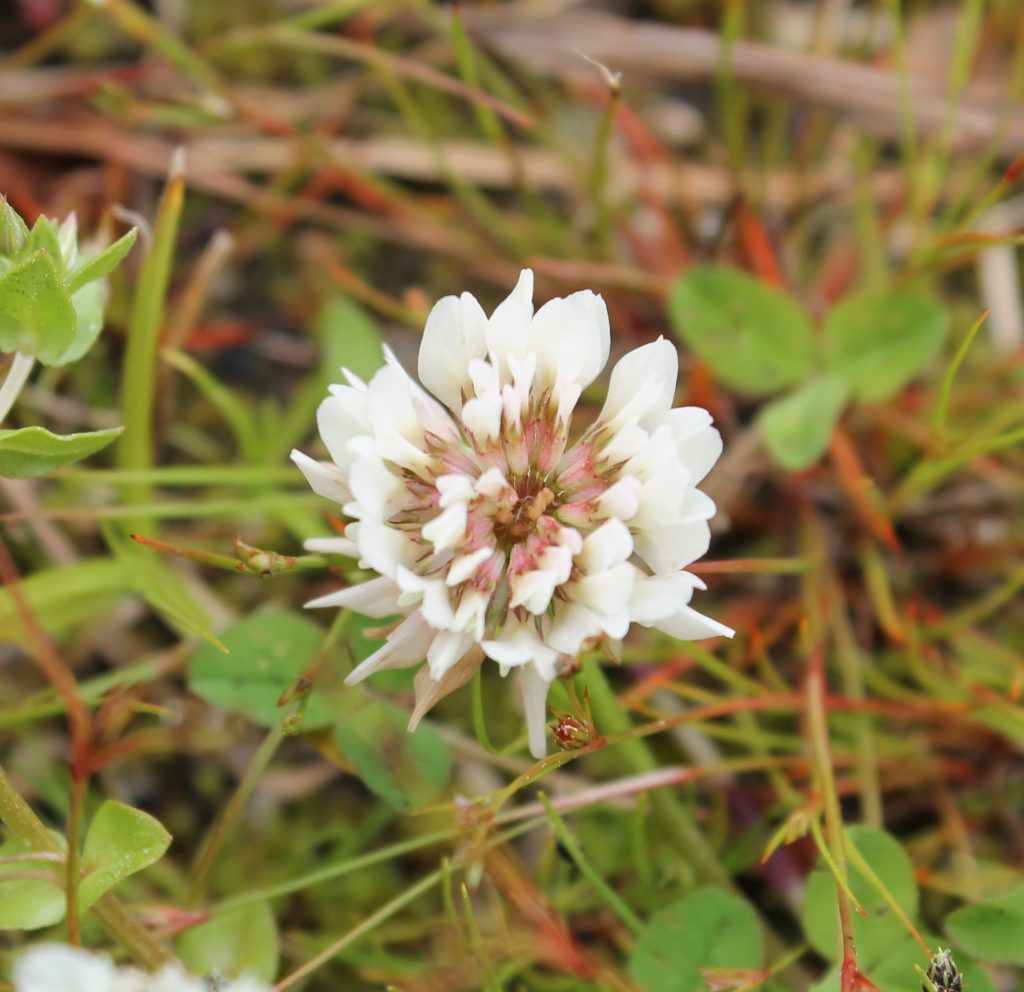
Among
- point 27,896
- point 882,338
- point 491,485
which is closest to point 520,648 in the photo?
point 491,485

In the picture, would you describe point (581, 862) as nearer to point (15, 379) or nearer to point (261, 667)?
point (261, 667)

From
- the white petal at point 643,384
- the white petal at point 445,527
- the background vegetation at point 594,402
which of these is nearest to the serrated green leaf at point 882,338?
the background vegetation at point 594,402

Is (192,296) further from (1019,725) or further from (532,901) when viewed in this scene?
(1019,725)

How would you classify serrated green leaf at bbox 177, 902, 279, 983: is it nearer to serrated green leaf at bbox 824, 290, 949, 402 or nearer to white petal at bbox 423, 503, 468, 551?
white petal at bbox 423, 503, 468, 551

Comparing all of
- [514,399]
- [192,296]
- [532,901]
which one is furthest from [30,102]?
[532,901]

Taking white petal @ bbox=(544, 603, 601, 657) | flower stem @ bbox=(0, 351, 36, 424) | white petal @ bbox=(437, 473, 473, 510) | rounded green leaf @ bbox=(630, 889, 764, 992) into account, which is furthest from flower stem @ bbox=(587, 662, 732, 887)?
flower stem @ bbox=(0, 351, 36, 424)

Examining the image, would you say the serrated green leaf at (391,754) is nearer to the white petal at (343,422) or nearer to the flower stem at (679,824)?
the flower stem at (679,824)
